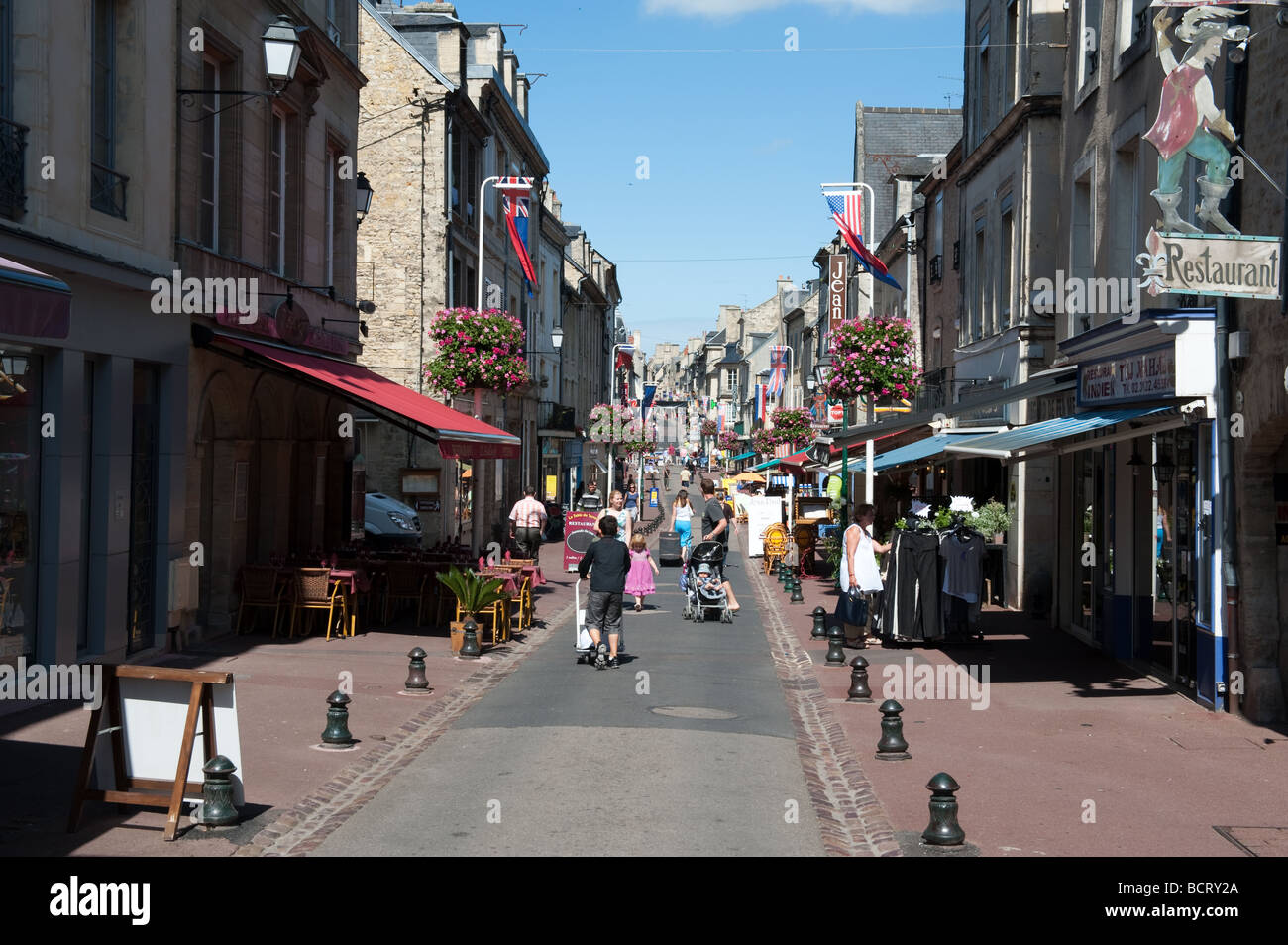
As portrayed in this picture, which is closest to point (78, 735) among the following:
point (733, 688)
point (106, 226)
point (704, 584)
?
point (106, 226)

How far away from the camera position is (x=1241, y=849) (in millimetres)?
6938

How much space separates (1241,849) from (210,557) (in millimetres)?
11847

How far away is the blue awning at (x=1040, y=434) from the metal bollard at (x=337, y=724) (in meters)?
6.73

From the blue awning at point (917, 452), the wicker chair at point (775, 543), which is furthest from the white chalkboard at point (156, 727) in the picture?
the wicker chair at point (775, 543)

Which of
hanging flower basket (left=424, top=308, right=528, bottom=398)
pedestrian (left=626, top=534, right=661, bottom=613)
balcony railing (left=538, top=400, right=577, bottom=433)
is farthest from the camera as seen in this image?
balcony railing (left=538, top=400, right=577, bottom=433)

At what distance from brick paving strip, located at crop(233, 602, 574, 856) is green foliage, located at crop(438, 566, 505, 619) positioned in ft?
6.13

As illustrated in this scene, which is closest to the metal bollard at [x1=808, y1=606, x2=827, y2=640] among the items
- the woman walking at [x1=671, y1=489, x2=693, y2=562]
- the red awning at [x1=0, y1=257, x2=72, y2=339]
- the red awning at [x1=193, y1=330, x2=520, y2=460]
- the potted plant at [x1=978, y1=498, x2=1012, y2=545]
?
the potted plant at [x1=978, y1=498, x2=1012, y2=545]

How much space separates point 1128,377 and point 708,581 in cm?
746

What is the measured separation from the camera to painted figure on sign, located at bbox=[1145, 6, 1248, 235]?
34.5 ft

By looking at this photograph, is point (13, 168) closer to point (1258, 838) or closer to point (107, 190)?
point (107, 190)

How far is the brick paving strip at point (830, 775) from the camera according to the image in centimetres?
727

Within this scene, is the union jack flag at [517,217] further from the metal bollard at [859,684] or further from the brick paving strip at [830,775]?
the metal bollard at [859,684]

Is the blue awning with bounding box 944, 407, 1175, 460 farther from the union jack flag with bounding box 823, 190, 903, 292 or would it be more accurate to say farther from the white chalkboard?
the union jack flag with bounding box 823, 190, 903, 292

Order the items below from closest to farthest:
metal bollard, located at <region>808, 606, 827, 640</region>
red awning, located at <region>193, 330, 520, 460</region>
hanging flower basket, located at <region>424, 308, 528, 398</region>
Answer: red awning, located at <region>193, 330, 520, 460</region> < metal bollard, located at <region>808, 606, 827, 640</region> < hanging flower basket, located at <region>424, 308, 528, 398</region>
